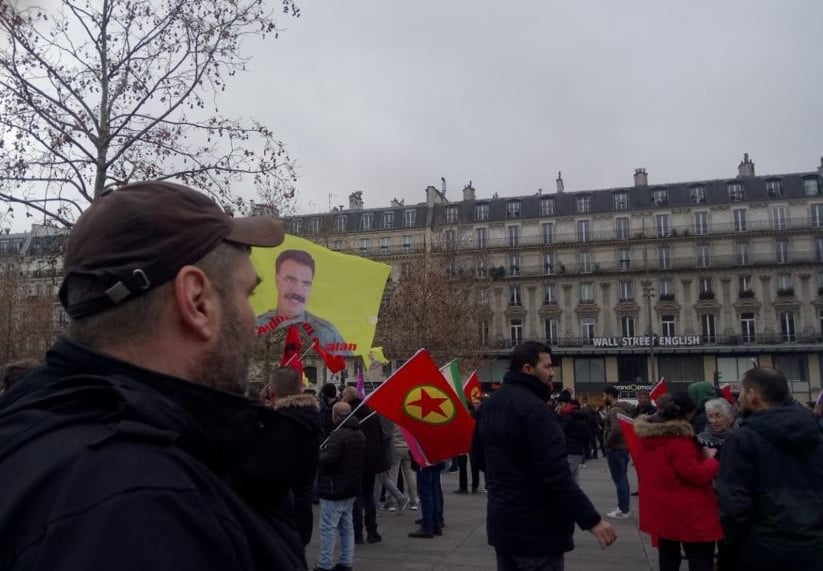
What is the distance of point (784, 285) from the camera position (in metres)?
58.5

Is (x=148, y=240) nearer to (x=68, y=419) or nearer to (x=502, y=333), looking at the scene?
(x=68, y=419)

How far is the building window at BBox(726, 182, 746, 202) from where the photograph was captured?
61438 mm

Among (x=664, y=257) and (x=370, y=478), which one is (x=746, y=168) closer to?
(x=664, y=257)

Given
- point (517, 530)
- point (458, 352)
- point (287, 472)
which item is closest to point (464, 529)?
point (517, 530)

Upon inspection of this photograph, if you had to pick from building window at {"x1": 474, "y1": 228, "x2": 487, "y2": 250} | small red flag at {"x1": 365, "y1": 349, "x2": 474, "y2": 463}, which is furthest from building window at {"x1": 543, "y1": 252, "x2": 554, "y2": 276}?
small red flag at {"x1": 365, "y1": 349, "x2": 474, "y2": 463}

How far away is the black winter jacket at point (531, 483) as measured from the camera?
15.0ft

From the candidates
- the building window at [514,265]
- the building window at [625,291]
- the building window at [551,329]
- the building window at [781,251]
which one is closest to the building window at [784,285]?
the building window at [781,251]

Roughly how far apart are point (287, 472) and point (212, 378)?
24 cm

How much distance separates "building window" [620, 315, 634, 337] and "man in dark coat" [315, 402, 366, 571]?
55.6 metres

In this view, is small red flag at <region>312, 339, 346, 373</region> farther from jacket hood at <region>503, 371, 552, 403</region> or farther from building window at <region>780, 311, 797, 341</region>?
building window at <region>780, 311, 797, 341</region>

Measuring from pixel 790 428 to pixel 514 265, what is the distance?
60.5 m

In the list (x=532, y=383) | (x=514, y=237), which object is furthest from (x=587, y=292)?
(x=532, y=383)

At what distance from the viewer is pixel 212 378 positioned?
136 centimetres

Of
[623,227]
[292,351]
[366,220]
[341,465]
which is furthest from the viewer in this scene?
[366,220]
